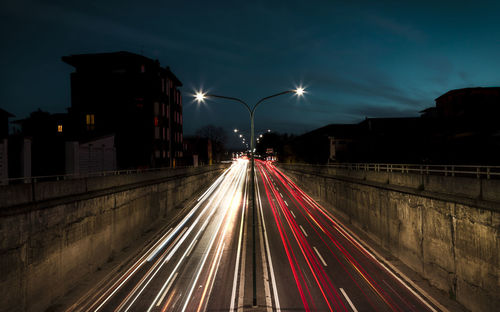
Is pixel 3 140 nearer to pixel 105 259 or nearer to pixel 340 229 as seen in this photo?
pixel 105 259

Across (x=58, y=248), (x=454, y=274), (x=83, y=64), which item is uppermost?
(x=83, y=64)

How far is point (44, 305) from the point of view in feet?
40.8

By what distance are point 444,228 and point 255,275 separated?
9.91m

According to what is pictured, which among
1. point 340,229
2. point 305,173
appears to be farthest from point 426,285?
point 305,173

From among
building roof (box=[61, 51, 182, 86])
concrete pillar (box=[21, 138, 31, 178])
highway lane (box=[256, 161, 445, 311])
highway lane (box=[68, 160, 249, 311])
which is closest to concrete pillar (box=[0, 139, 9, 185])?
concrete pillar (box=[21, 138, 31, 178])

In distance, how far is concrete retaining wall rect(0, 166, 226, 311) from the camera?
36.0 feet

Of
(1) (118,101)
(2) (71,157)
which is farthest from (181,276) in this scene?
(1) (118,101)

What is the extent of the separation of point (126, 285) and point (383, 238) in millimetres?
17705

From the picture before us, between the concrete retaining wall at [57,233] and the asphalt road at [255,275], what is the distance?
1625 mm

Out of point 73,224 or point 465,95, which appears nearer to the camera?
point 73,224

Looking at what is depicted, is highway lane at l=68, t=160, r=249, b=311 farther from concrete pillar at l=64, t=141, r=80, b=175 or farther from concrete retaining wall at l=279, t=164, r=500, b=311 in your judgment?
concrete pillar at l=64, t=141, r=80, b=175

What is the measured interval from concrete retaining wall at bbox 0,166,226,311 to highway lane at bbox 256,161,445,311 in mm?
10392

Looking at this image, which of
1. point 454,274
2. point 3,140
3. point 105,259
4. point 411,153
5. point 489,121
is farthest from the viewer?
point 411,153

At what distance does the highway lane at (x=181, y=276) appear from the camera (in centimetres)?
1363
